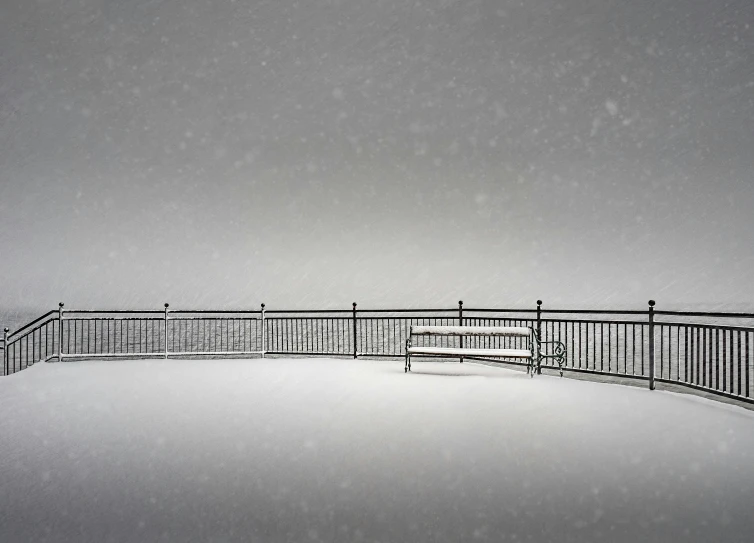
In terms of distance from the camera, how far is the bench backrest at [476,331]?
43.1 feet

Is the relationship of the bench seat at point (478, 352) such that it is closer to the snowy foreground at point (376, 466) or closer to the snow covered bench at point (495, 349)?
the snow covered bench at point (495, 349)

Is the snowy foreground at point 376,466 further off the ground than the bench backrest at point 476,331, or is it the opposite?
the bench backrest at point 476,331

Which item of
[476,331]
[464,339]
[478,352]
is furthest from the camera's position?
[464,339]

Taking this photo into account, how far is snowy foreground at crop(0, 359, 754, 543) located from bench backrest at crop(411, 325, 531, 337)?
1.99 meters

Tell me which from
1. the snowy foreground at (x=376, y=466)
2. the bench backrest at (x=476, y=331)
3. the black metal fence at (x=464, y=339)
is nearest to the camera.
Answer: the snowy foreground at (x=376, y=466)

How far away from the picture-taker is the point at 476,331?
13.5 metres

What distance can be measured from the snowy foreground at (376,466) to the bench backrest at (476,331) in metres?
1.99

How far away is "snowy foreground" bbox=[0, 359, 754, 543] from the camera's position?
4.29 metres

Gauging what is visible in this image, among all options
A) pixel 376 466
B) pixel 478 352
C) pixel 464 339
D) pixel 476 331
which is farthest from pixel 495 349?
pixel 464 339

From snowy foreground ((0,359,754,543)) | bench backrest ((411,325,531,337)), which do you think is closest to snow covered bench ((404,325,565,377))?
bench backrest ((411,325,531,337))

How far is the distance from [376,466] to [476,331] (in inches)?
311

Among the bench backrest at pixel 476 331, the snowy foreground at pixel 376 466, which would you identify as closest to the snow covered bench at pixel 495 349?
the bench backrest at pixel 476 331

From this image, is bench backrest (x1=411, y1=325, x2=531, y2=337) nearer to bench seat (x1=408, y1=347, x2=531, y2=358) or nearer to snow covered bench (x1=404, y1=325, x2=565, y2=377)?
snow covered bench (x1=404, y1=325, x2=565, y2=377)

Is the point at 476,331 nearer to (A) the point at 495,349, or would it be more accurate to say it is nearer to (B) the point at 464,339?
(A) the point at 495,349
